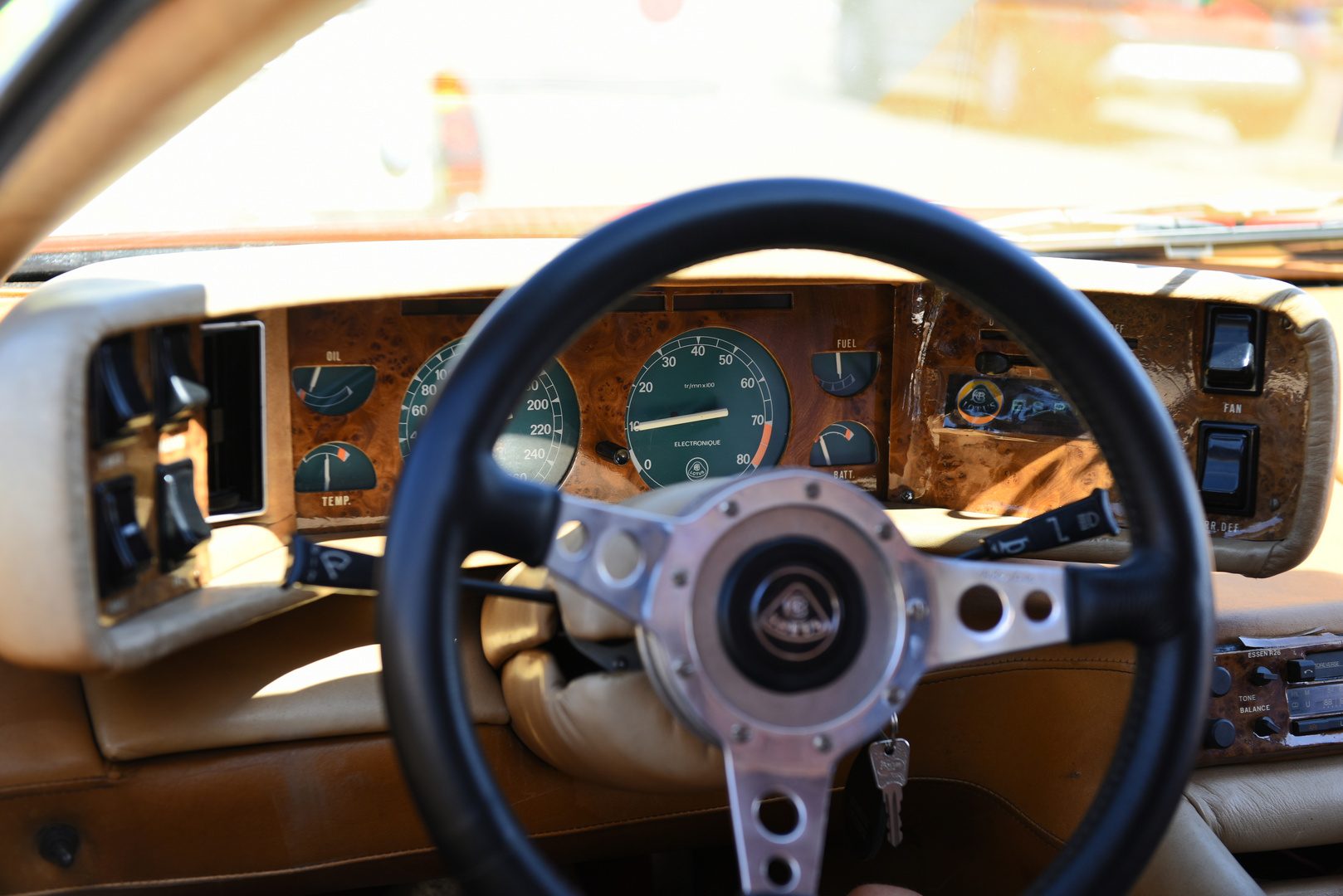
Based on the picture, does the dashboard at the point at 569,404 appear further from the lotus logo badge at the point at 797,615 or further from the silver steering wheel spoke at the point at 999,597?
the lotus logo badge at the point at 797,615

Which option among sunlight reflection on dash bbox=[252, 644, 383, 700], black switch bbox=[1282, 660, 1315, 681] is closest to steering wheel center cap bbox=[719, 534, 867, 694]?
sunlight reflection on dash bbox=[252, 644, 383, 700]

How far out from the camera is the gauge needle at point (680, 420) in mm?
1854

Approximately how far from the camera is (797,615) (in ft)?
2.84

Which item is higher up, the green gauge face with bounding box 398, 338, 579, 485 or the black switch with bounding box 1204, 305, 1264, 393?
the black switch with bounding box 1204, 305, 1264, 393

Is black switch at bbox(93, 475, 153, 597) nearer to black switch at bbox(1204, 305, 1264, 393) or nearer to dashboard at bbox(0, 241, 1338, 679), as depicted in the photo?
dashboard at bbox(0, 241, 1338, 679)

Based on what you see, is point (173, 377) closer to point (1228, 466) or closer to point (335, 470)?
point (335, 470)

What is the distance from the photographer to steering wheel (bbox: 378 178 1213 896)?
0.79m

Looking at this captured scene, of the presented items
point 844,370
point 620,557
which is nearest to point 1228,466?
point 844,370

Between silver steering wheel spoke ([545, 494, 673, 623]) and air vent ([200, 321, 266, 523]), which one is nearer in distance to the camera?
silver steering wheel spoke ([545, 494, 673, 623])

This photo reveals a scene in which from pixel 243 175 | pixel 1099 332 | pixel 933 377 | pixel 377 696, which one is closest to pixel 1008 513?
pixel 933 377

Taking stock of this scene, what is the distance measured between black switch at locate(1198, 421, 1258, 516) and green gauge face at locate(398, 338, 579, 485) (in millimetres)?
1167

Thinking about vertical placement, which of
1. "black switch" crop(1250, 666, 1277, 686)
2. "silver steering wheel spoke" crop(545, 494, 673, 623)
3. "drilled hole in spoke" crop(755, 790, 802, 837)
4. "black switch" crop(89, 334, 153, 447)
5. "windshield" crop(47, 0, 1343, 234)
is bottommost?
"drilled hole in spoke" crop(755, 790, 802, 837)

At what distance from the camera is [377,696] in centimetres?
141

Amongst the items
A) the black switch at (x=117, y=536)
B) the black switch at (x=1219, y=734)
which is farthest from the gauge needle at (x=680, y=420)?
the black switch at (x=1219, y=734)
